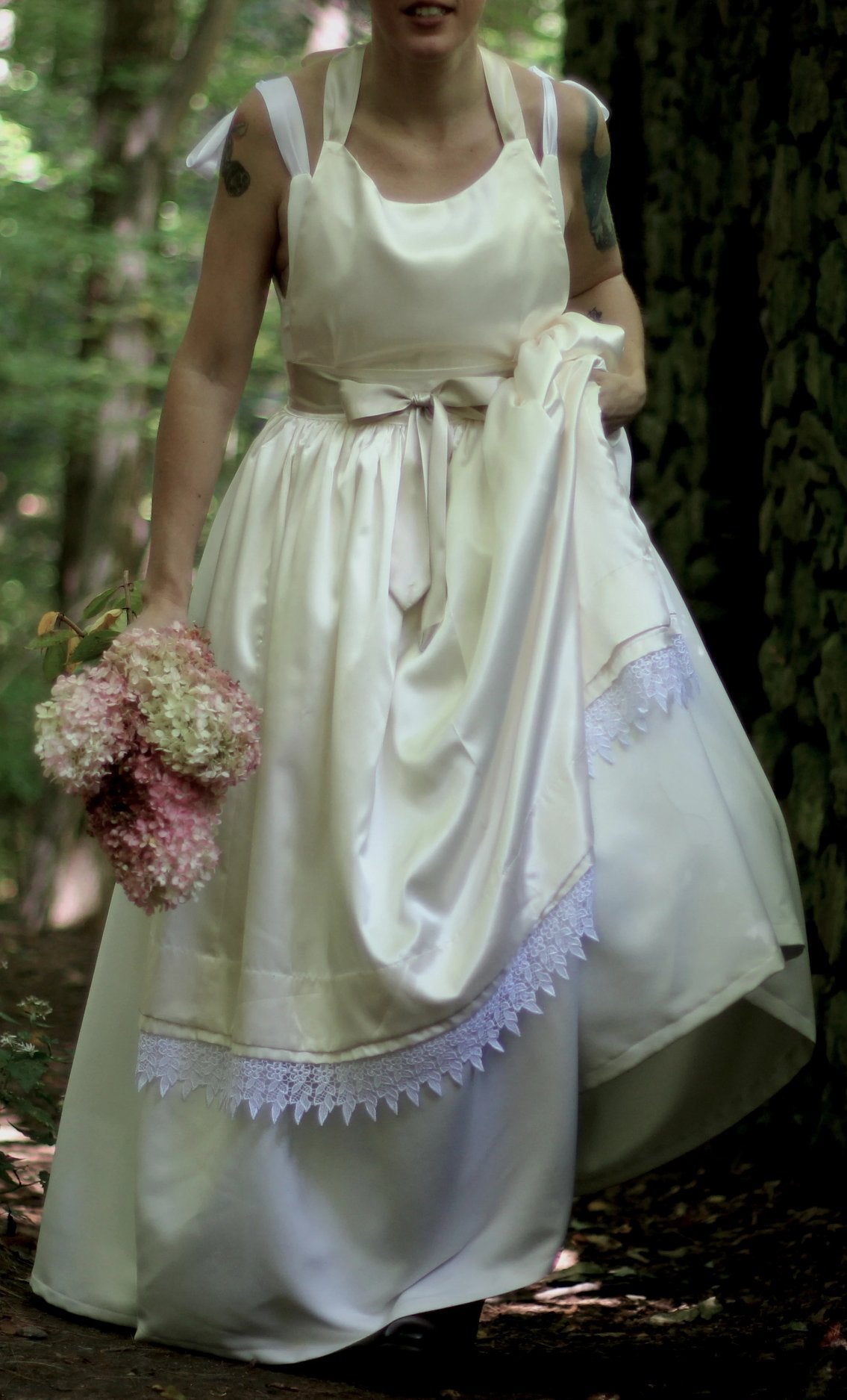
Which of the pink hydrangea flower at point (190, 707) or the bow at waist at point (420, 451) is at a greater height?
the bow at waist at point (420, 451)

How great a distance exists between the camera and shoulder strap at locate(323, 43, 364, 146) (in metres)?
2.71

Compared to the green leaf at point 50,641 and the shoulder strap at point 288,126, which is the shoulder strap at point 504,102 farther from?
the green leaf at point 50,641

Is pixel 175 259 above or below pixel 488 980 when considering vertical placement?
above

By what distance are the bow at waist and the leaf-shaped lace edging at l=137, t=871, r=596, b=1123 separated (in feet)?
1.83

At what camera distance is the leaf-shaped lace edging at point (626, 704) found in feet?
8.21

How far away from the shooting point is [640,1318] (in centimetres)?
324

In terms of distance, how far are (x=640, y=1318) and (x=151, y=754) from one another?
1692 mm

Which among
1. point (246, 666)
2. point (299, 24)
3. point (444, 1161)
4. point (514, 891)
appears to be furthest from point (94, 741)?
point (299, 24)

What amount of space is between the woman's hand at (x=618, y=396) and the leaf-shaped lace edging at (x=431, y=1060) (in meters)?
0.85

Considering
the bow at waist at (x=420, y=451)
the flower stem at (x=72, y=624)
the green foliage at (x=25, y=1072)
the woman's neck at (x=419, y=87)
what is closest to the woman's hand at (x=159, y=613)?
the flower stem at (x=72, y=624)

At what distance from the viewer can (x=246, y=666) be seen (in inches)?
106

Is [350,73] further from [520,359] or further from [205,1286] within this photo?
[205,1286]

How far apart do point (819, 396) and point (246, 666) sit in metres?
1.77

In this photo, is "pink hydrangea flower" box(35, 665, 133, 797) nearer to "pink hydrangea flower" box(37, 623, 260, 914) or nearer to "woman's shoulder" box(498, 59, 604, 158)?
"pink hydrangea flower" box(37, 623, 260, 914)
